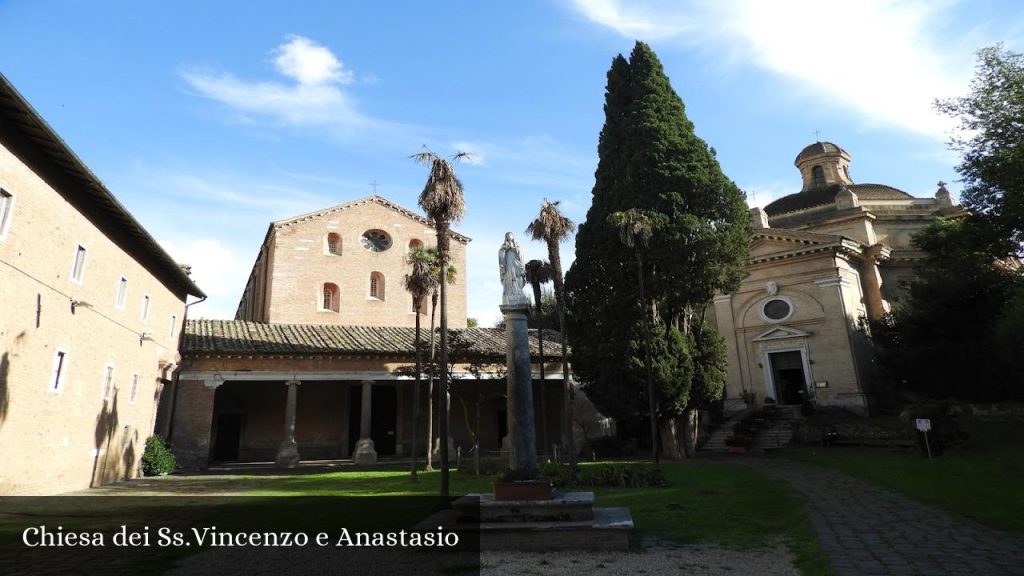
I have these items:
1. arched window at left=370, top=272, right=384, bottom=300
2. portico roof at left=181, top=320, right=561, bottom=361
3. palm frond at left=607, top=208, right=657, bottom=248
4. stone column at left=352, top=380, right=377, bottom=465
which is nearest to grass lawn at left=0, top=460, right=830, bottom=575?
stone column at left=352, top=380, right=377, bottom=465

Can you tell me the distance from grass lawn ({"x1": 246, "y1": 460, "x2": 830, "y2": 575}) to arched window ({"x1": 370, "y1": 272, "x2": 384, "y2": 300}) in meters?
14.7

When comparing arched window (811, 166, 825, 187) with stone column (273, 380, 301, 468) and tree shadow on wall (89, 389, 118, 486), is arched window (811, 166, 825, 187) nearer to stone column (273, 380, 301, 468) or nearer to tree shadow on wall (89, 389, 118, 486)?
stone column (273, 380, 301, 468)

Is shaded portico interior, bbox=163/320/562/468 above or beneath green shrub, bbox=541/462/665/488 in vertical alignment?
above

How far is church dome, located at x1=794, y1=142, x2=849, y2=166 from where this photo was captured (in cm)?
3809

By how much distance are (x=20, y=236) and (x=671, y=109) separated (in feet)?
69.1

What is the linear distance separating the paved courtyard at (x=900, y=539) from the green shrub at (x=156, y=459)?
1909 cm

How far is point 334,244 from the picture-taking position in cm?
3216

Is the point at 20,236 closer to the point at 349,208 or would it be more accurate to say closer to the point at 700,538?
the point at 700,538

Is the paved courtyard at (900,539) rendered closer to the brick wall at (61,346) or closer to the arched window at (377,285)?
the brick wall at (61,346)

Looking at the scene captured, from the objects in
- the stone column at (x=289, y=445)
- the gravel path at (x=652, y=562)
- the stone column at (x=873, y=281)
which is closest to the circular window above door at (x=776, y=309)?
the stone column at (x=873, y=281)

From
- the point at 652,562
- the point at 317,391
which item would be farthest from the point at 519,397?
the point at 317,391

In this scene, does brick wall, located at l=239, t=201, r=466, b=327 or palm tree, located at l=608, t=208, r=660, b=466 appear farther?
brick wall, located at l=239, t=201, r=466, b=327

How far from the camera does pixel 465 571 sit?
251 inches

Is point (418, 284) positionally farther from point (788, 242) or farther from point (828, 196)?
point (828, 196)
